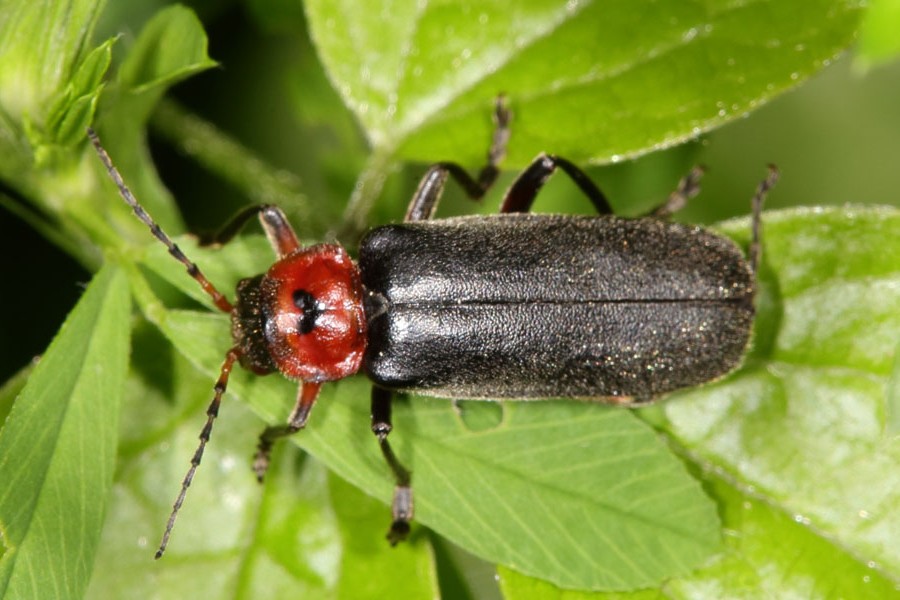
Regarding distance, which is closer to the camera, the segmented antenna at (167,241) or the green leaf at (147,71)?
the green leaf at (147,71)

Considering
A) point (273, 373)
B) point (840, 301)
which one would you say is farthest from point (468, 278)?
point (840, 301)

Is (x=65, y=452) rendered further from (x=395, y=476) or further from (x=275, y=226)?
(x=275, y=226)

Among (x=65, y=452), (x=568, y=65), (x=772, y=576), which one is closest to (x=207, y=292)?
(x=65, y=452)

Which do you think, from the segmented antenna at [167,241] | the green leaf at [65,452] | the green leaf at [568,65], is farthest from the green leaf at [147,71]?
the green leaf at [568,65]

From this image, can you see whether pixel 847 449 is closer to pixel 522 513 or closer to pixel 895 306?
pixel 895 306

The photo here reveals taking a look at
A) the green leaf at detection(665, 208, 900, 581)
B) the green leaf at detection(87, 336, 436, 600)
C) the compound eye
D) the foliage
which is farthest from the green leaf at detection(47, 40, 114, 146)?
the green leaf at detection(665, 208, 900, 581)

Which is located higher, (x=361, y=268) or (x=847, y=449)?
(x=361, y=268)

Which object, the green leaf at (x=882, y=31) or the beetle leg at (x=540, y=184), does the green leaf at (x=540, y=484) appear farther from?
the green leaf at (x=882, y=31)
